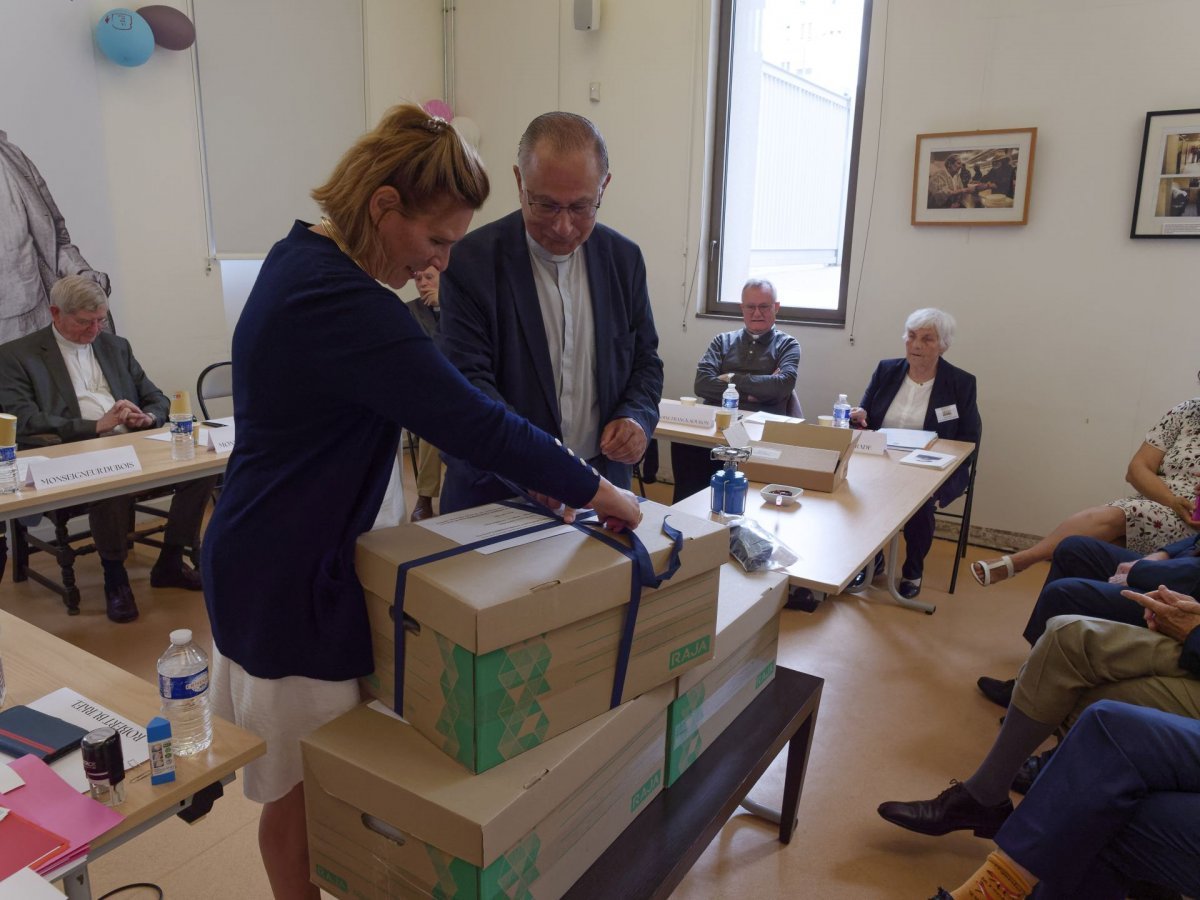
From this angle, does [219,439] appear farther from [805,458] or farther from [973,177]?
[973,177]

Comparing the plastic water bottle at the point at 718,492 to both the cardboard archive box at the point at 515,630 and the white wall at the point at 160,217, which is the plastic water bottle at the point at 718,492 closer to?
the cardboard archive box at the point at 515,630

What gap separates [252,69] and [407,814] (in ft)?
15.3

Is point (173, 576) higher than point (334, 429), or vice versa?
point (334, 429)

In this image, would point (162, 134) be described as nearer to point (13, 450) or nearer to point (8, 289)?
point (8, 289)

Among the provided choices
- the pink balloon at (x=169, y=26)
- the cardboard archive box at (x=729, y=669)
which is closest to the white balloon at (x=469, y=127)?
the pink balloon at (x=169, y=26)

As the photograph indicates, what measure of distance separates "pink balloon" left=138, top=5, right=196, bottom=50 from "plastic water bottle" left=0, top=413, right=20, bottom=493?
2525mm

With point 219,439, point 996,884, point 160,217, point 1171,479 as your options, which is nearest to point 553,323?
point 996,884

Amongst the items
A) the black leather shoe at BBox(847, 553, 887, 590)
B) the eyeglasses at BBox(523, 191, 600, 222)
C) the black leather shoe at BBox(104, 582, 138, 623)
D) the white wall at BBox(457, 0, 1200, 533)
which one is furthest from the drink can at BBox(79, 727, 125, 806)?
the white wall at BBox(457, 0, 1200, 533)

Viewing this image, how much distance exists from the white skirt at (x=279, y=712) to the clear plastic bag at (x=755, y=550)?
35.0 inches

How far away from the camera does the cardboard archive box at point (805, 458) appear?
2617 millimetres

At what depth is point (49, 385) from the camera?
345 cm

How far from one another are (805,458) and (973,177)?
2309 millimetres

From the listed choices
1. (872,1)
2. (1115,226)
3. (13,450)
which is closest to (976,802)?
(13,450)

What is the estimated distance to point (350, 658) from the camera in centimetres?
119
